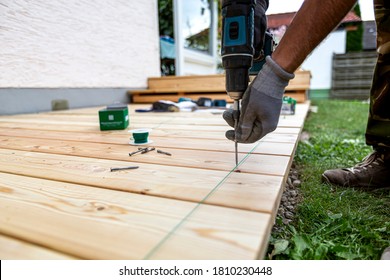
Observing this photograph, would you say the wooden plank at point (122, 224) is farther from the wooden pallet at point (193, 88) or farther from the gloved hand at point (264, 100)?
the wooden pallet at point (193, 88)

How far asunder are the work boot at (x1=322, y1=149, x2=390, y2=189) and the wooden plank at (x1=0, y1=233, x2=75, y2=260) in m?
0.95

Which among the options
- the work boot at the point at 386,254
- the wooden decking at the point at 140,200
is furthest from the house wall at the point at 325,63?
the work boot at the point at 386,254

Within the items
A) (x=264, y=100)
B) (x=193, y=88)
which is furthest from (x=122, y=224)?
(x=193, y=88)

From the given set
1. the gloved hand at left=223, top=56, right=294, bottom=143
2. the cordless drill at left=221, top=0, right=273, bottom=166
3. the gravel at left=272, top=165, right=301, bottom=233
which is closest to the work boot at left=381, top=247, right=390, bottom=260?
the gravel at left=272, top=165, right=301, bottom=233

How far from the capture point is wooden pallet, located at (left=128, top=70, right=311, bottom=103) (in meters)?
2.87

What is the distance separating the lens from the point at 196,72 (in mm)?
5000

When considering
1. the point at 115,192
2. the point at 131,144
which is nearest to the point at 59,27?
the point at 131,144

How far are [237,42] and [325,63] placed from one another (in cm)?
811

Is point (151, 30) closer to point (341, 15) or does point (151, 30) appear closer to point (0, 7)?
point (0, 7)

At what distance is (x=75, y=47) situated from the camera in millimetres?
2705

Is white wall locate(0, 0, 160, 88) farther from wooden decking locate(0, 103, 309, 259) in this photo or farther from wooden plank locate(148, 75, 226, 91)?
wooden decking locate(0, 103, 309, 259)

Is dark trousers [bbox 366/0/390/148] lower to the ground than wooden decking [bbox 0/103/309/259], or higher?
higher

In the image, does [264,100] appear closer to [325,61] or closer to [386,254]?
[386,254]
